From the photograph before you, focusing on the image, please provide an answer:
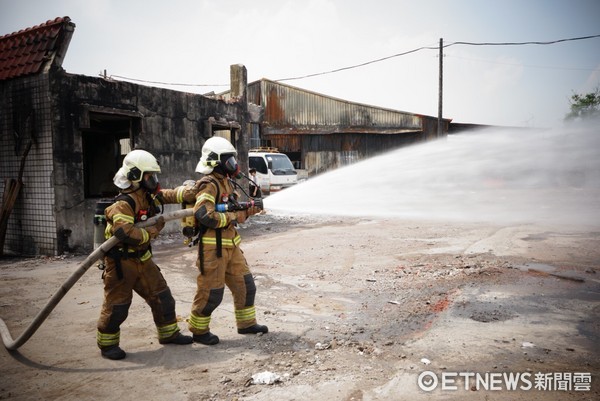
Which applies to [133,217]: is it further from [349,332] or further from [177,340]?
[349,332]

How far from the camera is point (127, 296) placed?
3.64m

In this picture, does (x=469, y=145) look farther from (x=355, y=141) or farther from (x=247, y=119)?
(x=247, y=119)

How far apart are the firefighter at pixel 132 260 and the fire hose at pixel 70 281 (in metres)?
0.08

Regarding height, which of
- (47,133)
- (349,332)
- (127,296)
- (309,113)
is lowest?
(349,332)

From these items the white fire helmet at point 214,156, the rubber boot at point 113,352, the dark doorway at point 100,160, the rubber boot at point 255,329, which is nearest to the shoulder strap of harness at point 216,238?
the white fire helmet at point 214,156

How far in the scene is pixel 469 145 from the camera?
21.3 meters

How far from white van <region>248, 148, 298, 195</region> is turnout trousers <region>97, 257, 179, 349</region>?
12.0 metres

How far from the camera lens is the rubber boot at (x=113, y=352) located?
355cm

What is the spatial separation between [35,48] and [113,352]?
7.28 m

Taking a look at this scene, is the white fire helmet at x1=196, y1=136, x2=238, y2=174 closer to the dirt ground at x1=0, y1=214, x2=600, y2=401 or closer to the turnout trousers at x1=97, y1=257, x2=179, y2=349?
the turnout trousers at x1=97, y1=257, x2=179, y2=349

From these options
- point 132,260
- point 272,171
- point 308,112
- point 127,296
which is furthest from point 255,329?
point 308,112

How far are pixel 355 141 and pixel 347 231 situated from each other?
15.9m

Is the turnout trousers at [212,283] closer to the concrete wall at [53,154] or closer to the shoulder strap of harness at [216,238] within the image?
the shoulder strap of harness at [216,238]

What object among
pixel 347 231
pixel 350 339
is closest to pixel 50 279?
pixel 350 339
